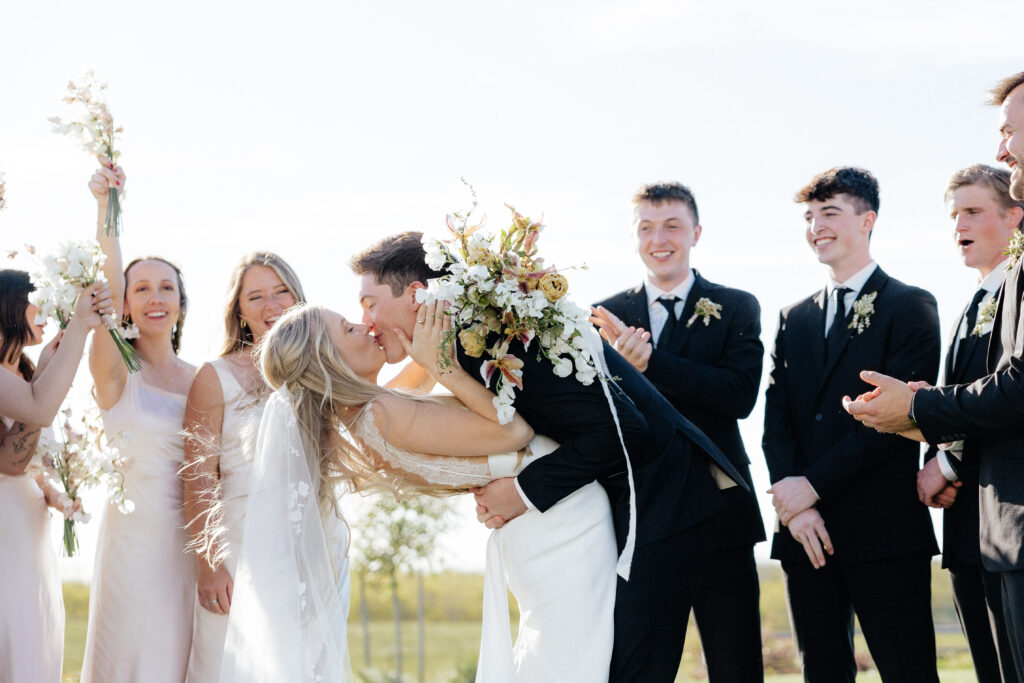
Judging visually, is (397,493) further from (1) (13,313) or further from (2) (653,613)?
(1) (13,313)

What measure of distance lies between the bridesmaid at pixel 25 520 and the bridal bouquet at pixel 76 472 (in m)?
0.11

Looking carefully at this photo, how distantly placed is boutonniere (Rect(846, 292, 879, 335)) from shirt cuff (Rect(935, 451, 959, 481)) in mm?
796

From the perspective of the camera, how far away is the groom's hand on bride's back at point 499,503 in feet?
13.8

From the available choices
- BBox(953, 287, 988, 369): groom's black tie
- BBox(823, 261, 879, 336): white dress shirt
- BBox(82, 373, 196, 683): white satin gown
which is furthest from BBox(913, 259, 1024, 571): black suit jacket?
BBox(82, 373, 196, 683): white satin gown

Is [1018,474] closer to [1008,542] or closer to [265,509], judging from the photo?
[1008,542]

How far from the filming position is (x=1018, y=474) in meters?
4.05

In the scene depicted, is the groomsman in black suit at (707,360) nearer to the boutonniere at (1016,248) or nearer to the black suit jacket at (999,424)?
the black suit jacket at (999,424)

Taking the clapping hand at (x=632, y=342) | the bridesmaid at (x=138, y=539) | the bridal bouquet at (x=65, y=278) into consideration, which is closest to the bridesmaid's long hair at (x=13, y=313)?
the bridal bouquet at (x=65, y=278)

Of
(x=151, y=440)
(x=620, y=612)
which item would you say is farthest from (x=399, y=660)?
(x=620, y=612)

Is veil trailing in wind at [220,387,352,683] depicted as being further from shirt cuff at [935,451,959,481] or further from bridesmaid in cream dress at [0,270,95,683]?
shirt cuff at [935,451,959,481]

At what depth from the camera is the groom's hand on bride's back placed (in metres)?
4.21

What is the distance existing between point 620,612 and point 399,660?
1849 centimetres

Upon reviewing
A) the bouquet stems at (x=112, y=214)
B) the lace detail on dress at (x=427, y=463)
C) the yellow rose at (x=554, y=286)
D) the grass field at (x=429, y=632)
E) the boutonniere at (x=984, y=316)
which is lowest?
the grass field at (x=429, y=632)

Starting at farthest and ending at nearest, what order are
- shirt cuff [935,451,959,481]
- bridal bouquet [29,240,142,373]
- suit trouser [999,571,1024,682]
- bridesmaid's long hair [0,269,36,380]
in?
bridesmaid's long hair [0,269,36,380] < shirt cuff [935,451,959,481] < bridal bouquet [29,240,142,373] < suit trouser [999,571,1024,682]
